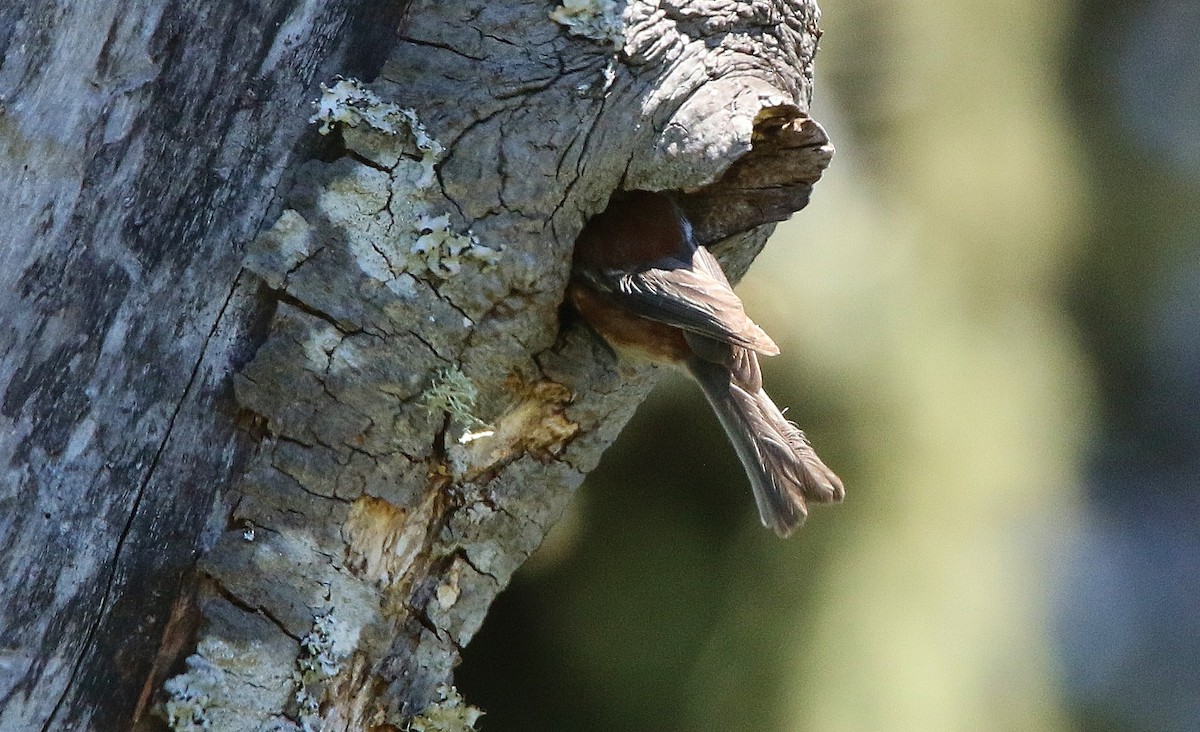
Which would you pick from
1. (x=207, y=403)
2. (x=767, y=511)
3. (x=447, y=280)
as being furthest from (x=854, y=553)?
(x=207, y=403)

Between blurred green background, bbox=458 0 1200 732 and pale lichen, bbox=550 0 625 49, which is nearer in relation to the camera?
pale lichen, bbox=550 0 625 49

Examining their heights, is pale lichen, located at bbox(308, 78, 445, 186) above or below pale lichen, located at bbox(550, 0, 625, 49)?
below

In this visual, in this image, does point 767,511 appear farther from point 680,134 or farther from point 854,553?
point 854,553

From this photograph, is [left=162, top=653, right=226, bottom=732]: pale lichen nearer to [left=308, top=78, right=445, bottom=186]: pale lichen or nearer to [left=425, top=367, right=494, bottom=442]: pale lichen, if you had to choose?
[left=425, top=367, right=494, bottom=442]: pale lichen

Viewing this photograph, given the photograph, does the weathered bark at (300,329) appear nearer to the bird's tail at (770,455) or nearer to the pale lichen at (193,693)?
the pale lichen at (193,693)

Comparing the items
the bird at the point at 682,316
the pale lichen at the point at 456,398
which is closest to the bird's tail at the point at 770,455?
the bird at the point at 682,316

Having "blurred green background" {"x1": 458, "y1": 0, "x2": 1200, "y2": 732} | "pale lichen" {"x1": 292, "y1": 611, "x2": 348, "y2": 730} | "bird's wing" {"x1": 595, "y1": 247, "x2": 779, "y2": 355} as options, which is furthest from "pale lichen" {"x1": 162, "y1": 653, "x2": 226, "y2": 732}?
"blurred green background" {"x1": 458, "y1": 0, "x2": 1200, "y2": 732}
